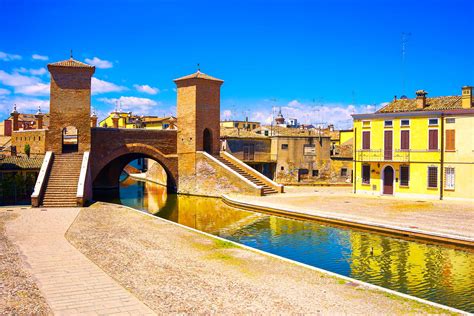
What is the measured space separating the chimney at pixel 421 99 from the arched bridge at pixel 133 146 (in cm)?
1751

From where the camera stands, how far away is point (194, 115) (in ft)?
109

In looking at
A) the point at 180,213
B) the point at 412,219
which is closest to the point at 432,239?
the point at 412,219

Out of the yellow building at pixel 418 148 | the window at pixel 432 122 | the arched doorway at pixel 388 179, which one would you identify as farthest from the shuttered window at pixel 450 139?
the arched doorway at pixel 388 179

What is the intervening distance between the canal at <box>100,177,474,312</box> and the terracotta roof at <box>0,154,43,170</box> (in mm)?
8670

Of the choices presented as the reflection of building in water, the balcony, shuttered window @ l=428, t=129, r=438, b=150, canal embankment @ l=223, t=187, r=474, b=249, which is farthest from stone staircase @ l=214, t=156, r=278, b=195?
the reflection of building in water

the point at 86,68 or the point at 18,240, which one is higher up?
the point at 86,68

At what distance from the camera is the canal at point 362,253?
11.7 metres

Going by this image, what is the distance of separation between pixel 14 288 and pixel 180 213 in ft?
52.8

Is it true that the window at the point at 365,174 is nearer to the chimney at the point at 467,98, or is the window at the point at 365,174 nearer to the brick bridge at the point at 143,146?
the brick bridge at the point at 143,146

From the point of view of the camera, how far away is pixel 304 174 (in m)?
40.8

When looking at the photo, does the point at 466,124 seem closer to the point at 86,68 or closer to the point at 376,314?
the point at 376,314

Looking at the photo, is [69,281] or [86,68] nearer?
[69,281]

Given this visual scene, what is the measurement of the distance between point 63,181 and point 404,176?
791 inches

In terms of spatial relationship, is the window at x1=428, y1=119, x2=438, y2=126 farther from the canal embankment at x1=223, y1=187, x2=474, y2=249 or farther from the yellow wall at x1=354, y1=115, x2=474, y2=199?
the canal embankment at x1=223, y1=187, x2=474, y2=249
